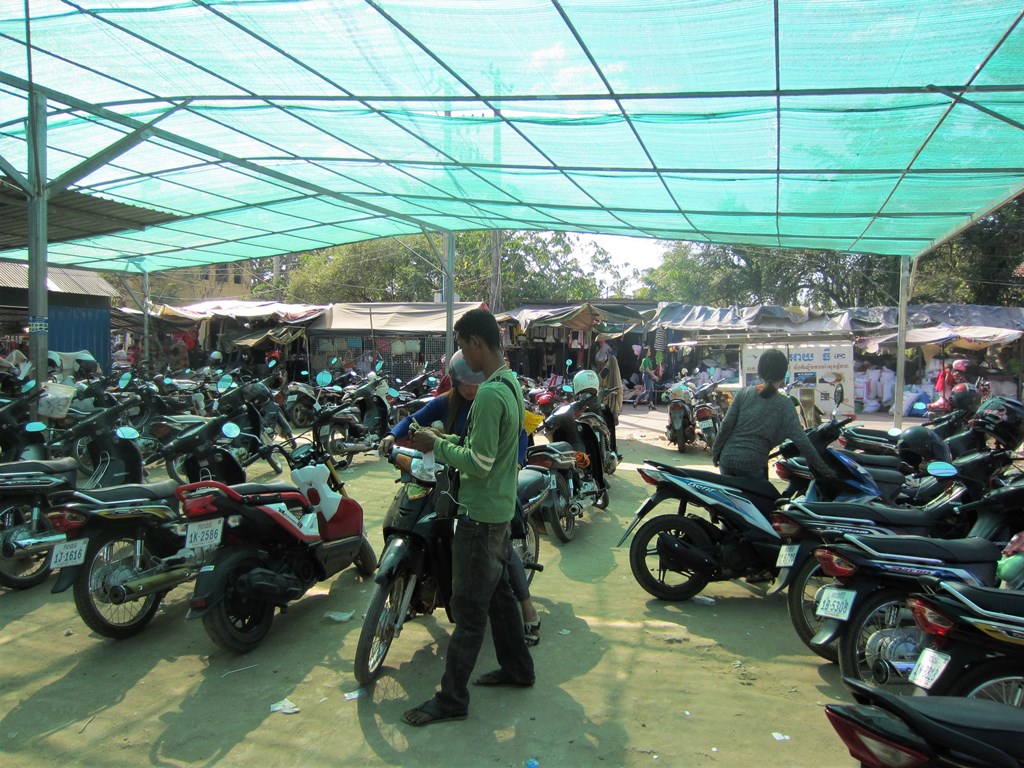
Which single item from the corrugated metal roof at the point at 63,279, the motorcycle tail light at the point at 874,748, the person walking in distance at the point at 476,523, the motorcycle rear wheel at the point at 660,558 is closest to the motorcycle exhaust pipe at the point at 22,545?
the person walking in distance at the point at 476,523

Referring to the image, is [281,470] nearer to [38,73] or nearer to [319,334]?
[38,73]

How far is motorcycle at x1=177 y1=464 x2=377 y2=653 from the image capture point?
3.35m

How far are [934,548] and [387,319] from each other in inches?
571

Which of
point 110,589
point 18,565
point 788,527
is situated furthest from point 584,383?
point 18,565

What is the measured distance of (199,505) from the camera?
3.37 m

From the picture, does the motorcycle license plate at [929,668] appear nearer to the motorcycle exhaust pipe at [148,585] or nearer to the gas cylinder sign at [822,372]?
the motorcycle exhaust pipe at [148,585]

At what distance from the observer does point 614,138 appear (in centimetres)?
630

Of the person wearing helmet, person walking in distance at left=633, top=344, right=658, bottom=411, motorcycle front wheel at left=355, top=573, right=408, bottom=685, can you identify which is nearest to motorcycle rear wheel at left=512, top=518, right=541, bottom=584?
motorcycle front wheel at left=355, top=573, right=408, bottom=685

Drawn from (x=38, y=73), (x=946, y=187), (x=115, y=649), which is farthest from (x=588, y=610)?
(x=38, y=73)

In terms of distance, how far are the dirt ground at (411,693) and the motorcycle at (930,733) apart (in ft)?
3.82

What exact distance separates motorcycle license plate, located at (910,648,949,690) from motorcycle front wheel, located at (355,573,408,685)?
2099 mm

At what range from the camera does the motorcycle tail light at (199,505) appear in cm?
335

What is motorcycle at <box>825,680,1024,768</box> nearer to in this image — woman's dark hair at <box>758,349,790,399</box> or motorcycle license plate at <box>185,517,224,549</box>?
woman's dark hair at <box>758,349,790,399</box>

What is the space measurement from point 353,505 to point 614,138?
164 inches
